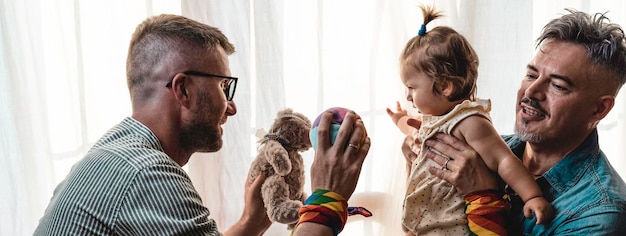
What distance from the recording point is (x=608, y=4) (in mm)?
2502

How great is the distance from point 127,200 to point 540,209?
90 centimetres

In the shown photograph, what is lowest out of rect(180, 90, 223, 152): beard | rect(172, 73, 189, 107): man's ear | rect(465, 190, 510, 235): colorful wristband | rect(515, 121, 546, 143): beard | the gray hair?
rect(465, 190, 510, 235): colorful wristband

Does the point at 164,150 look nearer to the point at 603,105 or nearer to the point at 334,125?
the point at 334,125

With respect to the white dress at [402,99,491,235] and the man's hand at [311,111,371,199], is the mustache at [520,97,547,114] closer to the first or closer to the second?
the white dress at [402,99,491,235]

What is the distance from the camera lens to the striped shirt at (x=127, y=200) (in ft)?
4.35

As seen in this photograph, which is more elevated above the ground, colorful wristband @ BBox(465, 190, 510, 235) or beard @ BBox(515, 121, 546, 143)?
beard @ BBox(515, 121, 546, 143)

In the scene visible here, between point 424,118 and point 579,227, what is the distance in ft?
1.60

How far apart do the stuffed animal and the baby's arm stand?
0.39 metres

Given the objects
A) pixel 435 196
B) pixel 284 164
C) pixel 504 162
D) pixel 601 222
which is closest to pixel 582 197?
pixel 601 222

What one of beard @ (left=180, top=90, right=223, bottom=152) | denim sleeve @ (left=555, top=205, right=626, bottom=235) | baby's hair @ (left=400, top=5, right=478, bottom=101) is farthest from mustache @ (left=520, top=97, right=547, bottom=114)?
beard @ (left=180, top=90, right=223, bottom=152)

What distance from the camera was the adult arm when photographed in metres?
1.52

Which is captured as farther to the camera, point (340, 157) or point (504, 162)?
point (504, 162)

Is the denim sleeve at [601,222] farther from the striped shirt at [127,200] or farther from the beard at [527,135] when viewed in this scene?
the striped shirt at [127,200]

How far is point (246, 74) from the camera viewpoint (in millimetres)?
2033
